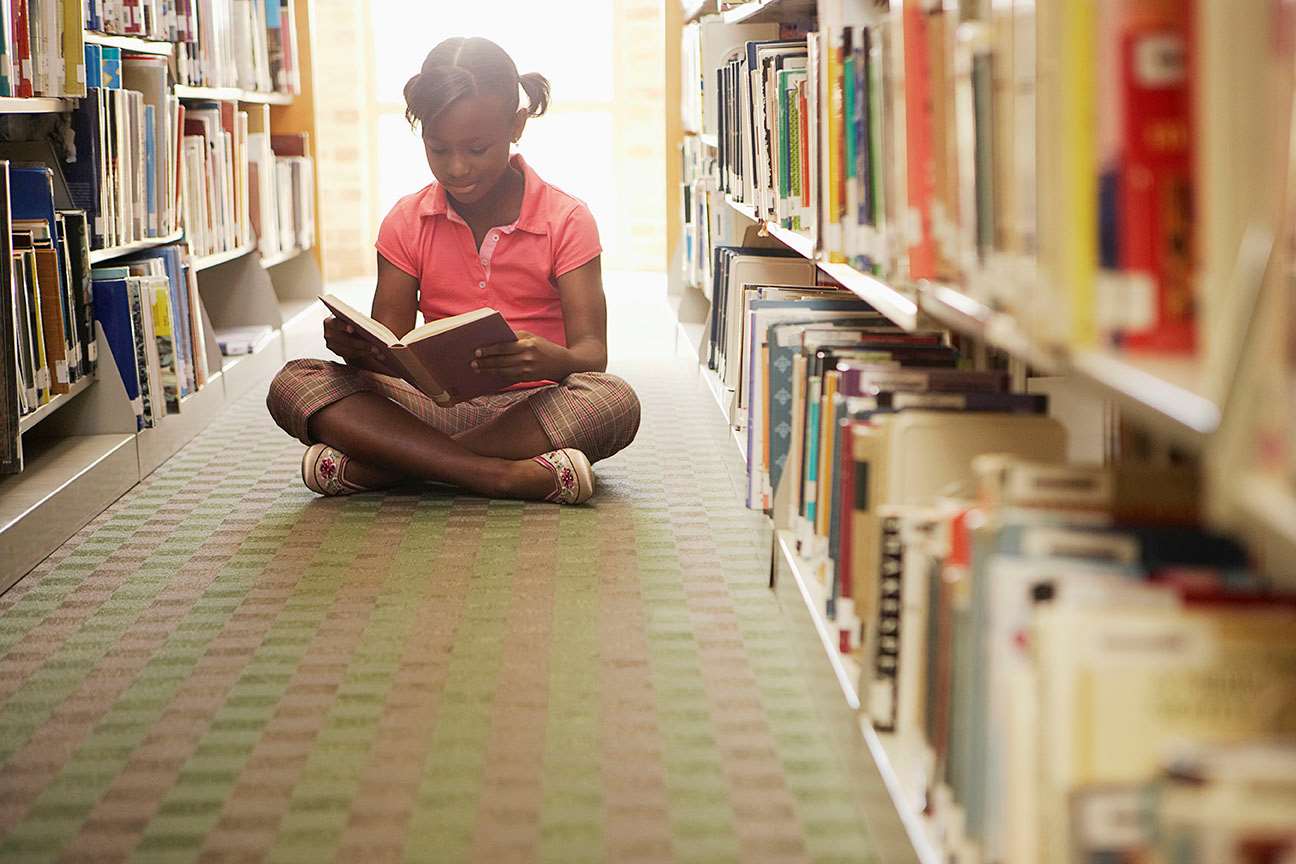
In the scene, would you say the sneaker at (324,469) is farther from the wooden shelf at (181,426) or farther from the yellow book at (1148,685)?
the yellow book at (1148,685)

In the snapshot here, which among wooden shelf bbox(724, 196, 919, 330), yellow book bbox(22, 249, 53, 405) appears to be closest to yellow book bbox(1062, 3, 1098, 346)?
wooden shelf bbox(724, 196, 919, 330)

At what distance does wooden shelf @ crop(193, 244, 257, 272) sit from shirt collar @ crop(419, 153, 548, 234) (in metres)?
0.84

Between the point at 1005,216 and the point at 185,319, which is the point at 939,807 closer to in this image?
the point at 1005,216

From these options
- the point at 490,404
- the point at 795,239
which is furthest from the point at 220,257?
the point at 795,239

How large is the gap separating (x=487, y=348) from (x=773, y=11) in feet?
3.83

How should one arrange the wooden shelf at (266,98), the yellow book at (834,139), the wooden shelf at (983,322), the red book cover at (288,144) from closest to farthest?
1. the wooden shelf at (983,322)
2. the yellow book at (834,139)
3. the wooden shelf at (266,98)
4. the red book cover at (288,144)

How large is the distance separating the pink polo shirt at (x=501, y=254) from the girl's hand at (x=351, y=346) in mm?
270

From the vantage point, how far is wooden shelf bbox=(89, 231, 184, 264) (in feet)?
9.51

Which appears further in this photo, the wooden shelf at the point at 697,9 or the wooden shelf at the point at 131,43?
the wooden shelf at the point at 697,9

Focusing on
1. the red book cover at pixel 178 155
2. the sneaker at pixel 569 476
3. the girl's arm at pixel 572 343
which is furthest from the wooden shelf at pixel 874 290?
the red book cover at pixel 178 155

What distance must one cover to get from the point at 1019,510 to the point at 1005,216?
214 millimetres

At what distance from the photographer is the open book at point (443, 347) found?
7.70 ft

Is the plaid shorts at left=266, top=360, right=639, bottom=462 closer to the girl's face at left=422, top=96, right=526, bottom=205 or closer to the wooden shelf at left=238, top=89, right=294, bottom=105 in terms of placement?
the girl's face at left=422, top=96, right=526, bottom=205

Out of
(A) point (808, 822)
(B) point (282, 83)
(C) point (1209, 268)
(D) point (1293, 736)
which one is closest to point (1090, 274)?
(C) point (1209, 268)
